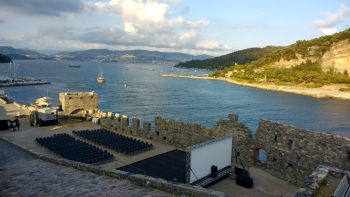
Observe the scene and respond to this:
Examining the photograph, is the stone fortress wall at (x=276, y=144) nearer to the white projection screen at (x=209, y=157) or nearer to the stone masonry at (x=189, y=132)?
the stone masonry at (x=189, y=132)

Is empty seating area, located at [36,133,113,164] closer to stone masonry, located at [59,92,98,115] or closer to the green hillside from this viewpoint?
stone masonry, located at [59,92,98,115]

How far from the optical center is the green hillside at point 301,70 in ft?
426

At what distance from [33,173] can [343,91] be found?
113253 mm

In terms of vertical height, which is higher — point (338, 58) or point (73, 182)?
point (338, 58)

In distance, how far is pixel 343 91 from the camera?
111875 millimetres

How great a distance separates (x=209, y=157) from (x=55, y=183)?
309 inches

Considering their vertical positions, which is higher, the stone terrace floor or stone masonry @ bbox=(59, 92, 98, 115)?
stone masonry @ bbox=(59, 92, 98, 115)

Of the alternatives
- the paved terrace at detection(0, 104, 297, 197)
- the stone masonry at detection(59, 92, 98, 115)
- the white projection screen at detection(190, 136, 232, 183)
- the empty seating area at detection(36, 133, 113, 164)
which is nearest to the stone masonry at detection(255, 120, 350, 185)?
the paved terrace at detection(0, 104, 297, 197)

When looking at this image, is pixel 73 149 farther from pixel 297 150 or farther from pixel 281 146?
pixel 297 150

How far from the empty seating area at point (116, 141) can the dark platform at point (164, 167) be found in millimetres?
2025

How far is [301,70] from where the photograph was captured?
153625 mm

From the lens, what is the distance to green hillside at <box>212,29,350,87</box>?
129875mm

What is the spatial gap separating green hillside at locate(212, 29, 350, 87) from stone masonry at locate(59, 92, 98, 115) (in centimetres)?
10445

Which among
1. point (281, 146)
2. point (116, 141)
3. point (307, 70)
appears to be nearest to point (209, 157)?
point (281, 146)
